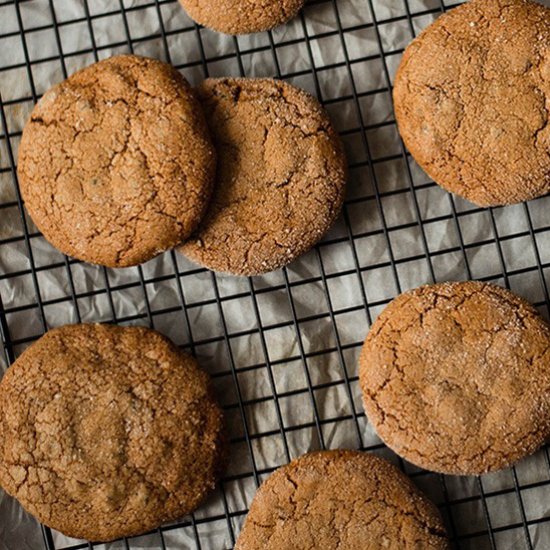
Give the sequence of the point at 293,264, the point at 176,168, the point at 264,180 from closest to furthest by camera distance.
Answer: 1. the point at 176,168
2. the point at 264,180
3. the point at 293,264

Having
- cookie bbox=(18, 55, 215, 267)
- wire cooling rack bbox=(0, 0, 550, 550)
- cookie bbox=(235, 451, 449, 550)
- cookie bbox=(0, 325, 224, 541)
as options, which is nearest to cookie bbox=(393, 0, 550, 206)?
wire cooling rack bbox=(0, 0, 550, 550)

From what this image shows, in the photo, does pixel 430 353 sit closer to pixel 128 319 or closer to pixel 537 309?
pixel 537 309

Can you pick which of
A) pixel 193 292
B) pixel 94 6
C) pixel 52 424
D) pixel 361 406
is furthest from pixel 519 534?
pixel 94 6

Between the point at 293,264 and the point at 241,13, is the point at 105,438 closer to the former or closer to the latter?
the point at 293,264

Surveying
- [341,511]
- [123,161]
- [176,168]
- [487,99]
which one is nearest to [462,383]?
[341,511]

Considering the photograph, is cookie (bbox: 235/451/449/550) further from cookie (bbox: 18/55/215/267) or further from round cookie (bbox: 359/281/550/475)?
cookie (bbox: 18/55/215/267)
